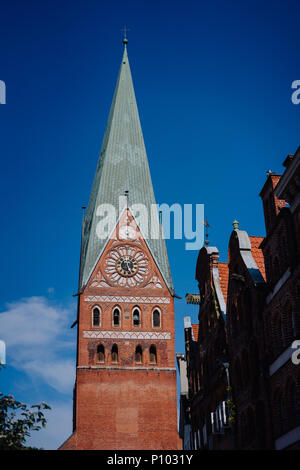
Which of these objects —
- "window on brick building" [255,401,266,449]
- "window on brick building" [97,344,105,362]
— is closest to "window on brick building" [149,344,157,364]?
"window on brick building" [97,344,105,362]

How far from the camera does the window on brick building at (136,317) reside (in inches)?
2071

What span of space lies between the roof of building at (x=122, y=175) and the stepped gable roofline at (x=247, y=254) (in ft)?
84.6

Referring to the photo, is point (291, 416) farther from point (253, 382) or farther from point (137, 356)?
point (137, 356)

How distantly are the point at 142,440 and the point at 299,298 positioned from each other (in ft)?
96.8

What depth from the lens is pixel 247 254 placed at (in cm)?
2819

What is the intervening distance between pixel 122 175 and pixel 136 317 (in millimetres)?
13410

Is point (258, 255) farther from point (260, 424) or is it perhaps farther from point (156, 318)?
point (156, 318)

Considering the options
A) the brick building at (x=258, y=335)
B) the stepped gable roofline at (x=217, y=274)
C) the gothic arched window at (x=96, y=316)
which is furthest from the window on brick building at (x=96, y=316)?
the brick building at (x=258, y=335)

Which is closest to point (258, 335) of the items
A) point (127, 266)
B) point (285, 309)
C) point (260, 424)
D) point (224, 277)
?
point (285, 309)

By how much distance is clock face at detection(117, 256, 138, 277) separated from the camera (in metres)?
54.2

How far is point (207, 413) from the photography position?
33094 mm

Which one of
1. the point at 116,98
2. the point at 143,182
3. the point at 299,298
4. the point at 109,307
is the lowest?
the point at 299,298

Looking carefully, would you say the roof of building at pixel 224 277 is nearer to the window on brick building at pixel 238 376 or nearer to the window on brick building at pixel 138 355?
the window on brick building at pixel 238 376
